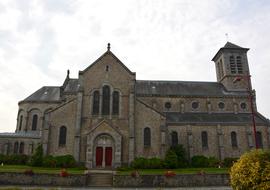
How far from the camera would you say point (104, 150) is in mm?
30281

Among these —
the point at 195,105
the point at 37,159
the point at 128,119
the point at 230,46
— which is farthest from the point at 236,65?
the point at 37,159

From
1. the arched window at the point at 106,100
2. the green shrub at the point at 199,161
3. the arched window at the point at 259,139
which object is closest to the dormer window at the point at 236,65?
the arched window at the point at 259,139

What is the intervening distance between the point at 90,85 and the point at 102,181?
13.2 metres

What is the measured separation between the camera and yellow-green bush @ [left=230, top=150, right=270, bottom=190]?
1023cm

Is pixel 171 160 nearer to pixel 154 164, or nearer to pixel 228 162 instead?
pixel 154 164

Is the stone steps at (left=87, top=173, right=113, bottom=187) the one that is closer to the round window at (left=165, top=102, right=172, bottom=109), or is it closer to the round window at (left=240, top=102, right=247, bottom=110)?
the round window at (left=165, top=102, right=172, bottom=109)

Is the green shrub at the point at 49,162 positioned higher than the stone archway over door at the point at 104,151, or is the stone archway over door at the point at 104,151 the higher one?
the stone archway over door at the point at 104,151

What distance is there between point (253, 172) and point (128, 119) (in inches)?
865

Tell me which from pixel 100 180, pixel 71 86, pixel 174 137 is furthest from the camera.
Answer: pixel 71 86

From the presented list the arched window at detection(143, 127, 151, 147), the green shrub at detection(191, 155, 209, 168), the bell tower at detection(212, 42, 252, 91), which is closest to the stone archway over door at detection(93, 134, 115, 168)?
the arched window at detection(143, 127, 151, 147)

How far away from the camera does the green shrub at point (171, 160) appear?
29141 mm

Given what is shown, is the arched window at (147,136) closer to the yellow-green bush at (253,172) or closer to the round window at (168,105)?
the round window at (168,105)

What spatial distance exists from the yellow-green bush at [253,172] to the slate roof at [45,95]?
35.1 meters

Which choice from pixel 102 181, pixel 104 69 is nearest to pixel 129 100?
pixel 104 69
